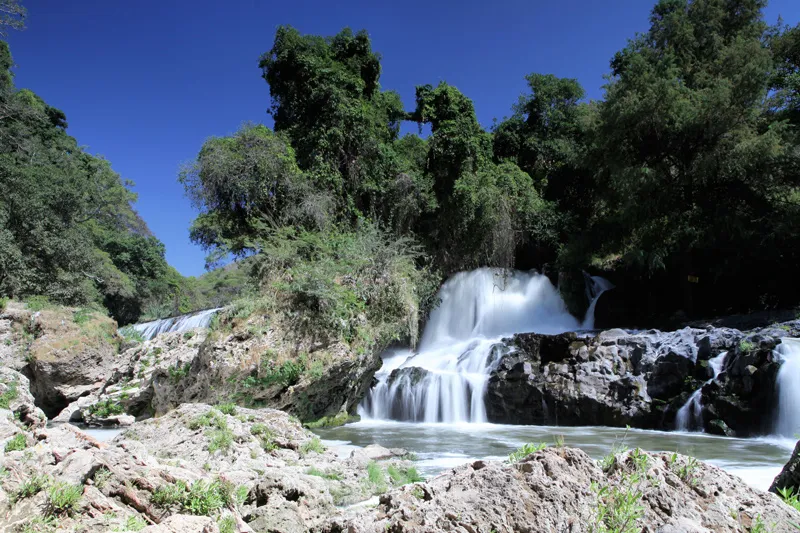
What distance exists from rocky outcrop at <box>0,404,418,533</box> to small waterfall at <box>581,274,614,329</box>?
13.5 meters

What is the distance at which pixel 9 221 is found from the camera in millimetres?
17922

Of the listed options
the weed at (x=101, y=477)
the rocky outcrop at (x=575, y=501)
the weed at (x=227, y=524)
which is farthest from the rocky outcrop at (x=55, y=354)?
the rocky outcrop at (x=575, y=501)

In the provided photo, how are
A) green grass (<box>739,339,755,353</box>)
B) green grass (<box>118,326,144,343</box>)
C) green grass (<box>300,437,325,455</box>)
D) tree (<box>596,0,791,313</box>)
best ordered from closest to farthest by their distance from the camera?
green grass (<box>300,437,325,455</box>), green grass (<box>739,339,755,353</box>), tree (<box>596,0,791,313</box>), green grass (<box>118,326,144,343</box>)

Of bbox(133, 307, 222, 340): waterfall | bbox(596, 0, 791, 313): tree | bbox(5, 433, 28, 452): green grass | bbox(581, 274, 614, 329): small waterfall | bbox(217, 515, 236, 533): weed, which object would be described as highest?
bbox(596, 0, 791, 313): tree

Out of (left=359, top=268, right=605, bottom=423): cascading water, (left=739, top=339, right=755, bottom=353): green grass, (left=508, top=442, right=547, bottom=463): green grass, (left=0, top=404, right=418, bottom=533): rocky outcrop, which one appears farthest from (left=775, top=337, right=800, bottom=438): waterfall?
(left=508, top=442, right=547, bottom=463): green grass

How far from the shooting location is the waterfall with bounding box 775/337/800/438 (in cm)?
916

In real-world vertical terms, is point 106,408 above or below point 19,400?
below

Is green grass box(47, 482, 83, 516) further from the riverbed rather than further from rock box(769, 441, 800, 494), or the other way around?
the riverbed

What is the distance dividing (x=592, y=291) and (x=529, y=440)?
10987mm

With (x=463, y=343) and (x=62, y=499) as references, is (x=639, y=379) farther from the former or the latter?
(x=62, y=499)

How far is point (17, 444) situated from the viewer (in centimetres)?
317

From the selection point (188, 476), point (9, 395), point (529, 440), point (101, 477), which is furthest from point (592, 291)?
point (101, 477)

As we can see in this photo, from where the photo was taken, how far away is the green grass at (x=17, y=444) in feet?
10.2

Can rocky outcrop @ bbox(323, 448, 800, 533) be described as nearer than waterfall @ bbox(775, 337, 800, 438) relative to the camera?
Yes
